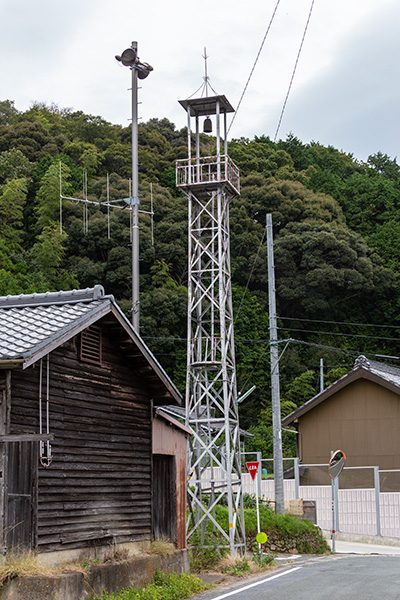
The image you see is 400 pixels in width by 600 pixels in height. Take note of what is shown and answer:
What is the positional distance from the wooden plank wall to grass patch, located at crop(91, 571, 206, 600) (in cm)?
87

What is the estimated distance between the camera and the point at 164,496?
607 inches

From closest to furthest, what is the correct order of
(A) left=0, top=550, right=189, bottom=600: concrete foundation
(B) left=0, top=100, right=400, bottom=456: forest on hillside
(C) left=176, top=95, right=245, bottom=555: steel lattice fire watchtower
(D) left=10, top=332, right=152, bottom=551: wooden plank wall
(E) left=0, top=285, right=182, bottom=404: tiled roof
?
(A) left=0, top=550, right=189, bottom=600: concrete foundation
(E) left=0, top=285, right=182, bottom=404: tiled roof
(D) left=10, top=332, right=152, bottom=551: wooden plank wall
(C) left=176, top=95, right=245, bottom=555: steel lattice fire watchtower
(B) left=0, top=100, right=400, bottom=456: forest on hillside

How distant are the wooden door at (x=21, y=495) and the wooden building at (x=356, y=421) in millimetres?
21807

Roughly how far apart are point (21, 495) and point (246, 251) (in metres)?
46.2

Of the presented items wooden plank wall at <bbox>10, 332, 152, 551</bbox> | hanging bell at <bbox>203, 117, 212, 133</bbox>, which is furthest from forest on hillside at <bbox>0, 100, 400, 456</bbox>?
wooden plank wall at <bbox>10, 332, 152, 551</bbox>

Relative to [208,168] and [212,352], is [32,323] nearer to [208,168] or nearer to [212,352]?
[212,352]

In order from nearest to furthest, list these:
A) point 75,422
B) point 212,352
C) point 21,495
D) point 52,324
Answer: point 21,495 < point 52,324 < point 75,422 < point 212,352

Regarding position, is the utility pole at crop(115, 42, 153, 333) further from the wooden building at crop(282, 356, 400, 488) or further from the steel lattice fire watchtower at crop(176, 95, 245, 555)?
the wooden building at crop(282, 356, 400, 488)

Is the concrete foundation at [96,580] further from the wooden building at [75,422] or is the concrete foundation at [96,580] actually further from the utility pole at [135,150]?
the utility pole at [135,150]

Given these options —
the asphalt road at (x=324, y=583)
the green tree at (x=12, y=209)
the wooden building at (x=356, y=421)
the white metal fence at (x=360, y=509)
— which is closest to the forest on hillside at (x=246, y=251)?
the green tree at (x=12, y=209)

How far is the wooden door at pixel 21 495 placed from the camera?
1016 cm

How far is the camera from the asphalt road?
12327 mm

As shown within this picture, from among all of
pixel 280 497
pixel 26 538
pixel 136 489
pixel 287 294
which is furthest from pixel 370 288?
pixel 26 538

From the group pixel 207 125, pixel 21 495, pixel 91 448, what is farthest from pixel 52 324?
pixel 207 125
